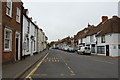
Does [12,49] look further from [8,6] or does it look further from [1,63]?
[8,6]

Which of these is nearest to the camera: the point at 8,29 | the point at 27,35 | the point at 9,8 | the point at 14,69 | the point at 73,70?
the point at 14,69

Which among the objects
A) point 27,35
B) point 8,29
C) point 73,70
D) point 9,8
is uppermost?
point 9,8

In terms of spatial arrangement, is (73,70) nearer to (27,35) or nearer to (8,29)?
(8,29)

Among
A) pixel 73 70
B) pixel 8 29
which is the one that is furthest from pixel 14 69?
pixel 8 29

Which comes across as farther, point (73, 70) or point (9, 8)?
point (9, 8)

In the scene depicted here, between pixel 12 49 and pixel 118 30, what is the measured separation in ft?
74.3

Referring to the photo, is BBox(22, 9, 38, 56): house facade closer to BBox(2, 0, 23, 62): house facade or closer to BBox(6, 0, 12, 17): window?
BBox(2, 0, 23, 62): house facade

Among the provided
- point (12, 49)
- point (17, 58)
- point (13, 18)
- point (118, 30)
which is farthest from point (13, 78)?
point (118, 30)

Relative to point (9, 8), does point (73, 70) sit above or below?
below

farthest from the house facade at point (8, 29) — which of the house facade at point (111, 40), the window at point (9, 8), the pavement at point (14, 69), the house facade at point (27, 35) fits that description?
the house facade at point (111, 40)

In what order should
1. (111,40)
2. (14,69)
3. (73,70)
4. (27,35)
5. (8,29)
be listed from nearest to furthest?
1. (14,69)
2. (73,70)
3. (8,29)
4. (27,35)
5. (111,40)

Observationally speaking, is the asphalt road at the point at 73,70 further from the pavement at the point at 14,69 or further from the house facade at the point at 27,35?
the house facade at the point at 27,35

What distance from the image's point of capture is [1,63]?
1081cm

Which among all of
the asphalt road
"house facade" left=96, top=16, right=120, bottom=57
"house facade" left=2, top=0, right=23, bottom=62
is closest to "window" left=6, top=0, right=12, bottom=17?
"house facade" left=2, top=0, right=23, bottom=62
